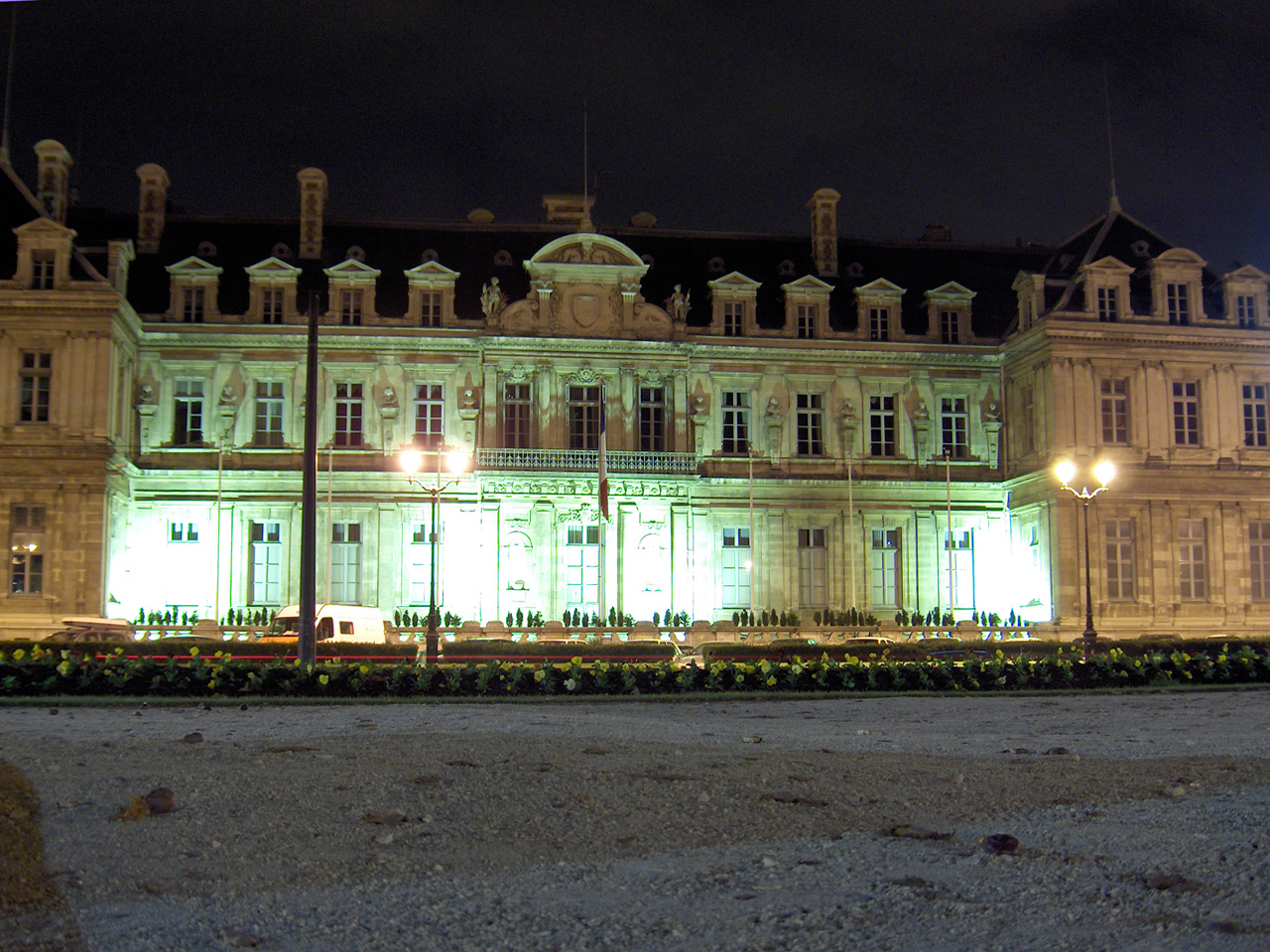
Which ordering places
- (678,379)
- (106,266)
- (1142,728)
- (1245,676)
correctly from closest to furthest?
(1142,728), (1245,676), (106,266), (678,379)

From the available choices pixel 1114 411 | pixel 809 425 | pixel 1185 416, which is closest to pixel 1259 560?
pixel 1185 416

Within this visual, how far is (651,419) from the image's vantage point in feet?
140

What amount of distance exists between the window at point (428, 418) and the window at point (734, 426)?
29.8ft

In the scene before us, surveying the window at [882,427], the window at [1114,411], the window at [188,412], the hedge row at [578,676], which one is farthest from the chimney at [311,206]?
the window at [1114,411]

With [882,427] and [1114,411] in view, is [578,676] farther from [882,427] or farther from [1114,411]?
[1114,411]

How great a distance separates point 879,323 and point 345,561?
62.3ft

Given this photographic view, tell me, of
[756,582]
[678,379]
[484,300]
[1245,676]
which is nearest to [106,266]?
[484,300]

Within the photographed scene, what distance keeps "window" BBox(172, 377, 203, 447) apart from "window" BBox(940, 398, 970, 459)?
78.1 ft

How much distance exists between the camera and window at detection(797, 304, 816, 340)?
145ft

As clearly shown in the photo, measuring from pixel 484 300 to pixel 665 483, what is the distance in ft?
26.5

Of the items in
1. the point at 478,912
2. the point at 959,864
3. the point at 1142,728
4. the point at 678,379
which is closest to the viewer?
the point at 478,912

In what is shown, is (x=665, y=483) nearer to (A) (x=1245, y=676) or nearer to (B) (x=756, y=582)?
(B) (x=756, y=582)

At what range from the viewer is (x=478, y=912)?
7.23 m

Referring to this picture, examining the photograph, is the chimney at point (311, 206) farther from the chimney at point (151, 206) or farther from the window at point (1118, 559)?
the window at point (1118, 559)
